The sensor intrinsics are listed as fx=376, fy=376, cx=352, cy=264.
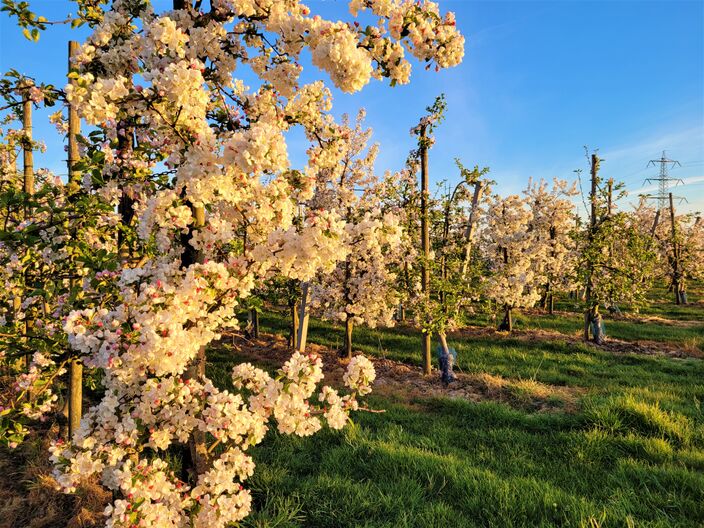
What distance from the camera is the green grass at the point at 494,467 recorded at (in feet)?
16.1

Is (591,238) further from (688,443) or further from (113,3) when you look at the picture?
(113,3)

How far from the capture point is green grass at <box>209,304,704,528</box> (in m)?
4.90

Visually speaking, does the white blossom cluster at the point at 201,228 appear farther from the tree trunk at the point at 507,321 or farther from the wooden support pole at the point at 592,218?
the tree trunk at the point at 507,321

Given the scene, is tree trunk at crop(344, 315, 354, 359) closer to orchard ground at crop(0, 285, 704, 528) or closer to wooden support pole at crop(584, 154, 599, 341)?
orchard ground at crop(0, 285, 704, 528)

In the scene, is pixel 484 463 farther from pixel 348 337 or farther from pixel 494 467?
pixel 348 337

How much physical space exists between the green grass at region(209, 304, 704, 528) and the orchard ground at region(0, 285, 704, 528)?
22 mm

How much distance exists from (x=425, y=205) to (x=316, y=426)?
9676 mm

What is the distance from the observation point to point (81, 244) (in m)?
4.39

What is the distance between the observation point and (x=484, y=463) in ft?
21.1

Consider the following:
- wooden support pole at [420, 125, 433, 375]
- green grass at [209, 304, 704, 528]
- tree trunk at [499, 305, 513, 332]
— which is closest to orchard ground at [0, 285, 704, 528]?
green grass at [209, 304, 704, 528]

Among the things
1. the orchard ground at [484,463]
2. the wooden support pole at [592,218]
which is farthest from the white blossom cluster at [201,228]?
the wooden support pole at [592,218]

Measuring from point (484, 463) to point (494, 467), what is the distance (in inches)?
7.5

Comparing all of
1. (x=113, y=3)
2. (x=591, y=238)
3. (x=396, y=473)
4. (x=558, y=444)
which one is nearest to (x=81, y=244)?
(x=113, y=3)

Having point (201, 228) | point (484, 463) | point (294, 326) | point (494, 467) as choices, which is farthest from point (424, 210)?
point (201, 228)
